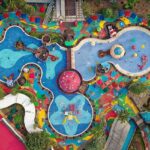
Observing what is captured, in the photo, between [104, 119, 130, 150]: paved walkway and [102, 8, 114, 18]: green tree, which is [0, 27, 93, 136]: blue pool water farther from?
[102, 8, 114, 18]: green tree

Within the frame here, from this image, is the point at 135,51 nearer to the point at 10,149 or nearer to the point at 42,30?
the point at 42,30

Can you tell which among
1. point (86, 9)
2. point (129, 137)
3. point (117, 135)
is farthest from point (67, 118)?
point (86, 9)

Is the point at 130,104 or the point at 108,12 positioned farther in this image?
the point at 130,104

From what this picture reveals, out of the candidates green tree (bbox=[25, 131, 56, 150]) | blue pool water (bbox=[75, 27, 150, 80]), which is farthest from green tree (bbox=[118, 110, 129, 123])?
green tree (bbox=[25, 131, 56, 150])

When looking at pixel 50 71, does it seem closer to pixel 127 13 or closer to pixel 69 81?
pixel 69 81

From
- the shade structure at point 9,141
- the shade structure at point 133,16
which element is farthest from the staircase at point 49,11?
the shade structure at point 9,141

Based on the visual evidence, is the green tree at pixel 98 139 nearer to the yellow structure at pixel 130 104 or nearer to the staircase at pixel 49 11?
the yellow structure at pixel 130 104
